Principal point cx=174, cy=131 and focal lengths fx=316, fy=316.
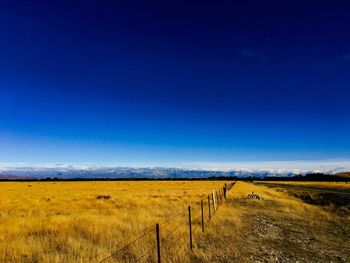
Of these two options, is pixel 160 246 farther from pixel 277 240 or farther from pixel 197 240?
pixel 277 240

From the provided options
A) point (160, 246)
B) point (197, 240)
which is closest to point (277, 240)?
point (197, 240)

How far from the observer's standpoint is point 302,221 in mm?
19125

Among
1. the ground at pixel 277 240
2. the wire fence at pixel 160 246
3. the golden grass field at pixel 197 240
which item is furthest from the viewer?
the ground at pixel 277 240

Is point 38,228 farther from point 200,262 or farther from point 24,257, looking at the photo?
point 200,262

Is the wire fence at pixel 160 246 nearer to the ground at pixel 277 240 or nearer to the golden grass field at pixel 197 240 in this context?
the golden grass field at pixel 197 240

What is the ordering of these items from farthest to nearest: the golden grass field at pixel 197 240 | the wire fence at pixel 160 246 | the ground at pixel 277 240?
the ground at pixel 277 240 → the golden grass field at pixel 197 240 → the wire fence at pixel 160 246

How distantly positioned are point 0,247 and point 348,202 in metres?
31.2

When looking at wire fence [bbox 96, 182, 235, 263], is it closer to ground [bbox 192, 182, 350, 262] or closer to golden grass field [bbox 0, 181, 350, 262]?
golden grass field [bbox 0, 181, 350, 262]

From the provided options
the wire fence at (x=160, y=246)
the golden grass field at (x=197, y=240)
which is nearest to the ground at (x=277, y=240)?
the golden grass field at (x=197, y=240)

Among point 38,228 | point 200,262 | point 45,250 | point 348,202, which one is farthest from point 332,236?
point 348,202

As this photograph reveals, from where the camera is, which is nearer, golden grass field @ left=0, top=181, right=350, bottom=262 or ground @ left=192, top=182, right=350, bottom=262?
golden grass field @ left=0, top=181, right=350, bottom=262

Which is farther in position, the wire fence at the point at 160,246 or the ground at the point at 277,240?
the ground at the point at 277,240

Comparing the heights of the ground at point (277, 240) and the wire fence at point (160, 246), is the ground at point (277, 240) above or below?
below

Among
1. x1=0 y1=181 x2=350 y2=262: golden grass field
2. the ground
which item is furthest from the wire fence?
the ground
